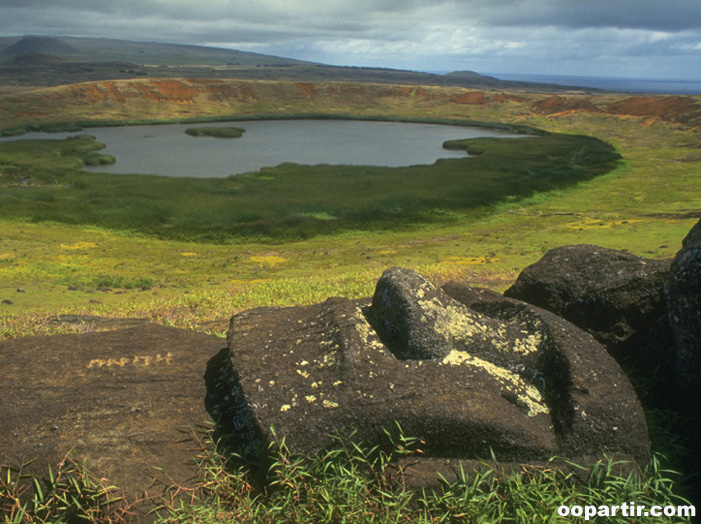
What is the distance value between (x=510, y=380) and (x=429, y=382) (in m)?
1.04

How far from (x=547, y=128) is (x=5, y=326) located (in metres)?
99.0

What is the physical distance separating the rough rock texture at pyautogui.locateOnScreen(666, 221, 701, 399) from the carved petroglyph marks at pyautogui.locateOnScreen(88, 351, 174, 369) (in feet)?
21.2

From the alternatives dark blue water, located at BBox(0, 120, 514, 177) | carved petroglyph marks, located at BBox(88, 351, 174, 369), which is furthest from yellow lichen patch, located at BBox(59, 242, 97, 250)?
dark blue water, located at BBox(0, 120, 514, 177)

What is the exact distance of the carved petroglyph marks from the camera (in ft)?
21.9

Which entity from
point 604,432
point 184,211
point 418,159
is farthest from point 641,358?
point 418,159

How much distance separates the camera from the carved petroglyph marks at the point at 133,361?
668 cm

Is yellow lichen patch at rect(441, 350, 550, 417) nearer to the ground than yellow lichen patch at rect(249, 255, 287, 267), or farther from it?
farther from it

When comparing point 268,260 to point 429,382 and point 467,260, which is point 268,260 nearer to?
point 467,260

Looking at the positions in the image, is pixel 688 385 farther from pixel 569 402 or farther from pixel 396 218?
pixel 396 218

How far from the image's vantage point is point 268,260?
24.9m

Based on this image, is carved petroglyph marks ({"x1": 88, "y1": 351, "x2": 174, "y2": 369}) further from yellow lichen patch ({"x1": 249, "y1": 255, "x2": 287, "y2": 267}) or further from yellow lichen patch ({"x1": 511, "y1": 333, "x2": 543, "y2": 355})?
yellow lichen patch ({"x1": 249, "y1": 255, "x2": 287, "y2": 267})

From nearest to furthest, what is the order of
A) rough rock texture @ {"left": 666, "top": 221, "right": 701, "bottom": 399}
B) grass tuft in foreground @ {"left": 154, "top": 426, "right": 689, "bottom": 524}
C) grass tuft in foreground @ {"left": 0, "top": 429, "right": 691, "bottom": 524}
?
grass tuft in foreground @ {"left": 0, "top": 429, "right": 691, "bottom": 524}
grass tuft in foreground @ {"left": 154, "top": 426, "right": 689, "bottom": 524}
rough rock texture @ {"left": 666, "top": 221, "right": 701, "bottom": 399}

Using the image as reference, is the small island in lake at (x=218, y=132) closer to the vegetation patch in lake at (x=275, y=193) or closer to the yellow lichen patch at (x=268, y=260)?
the vegetation patch in lake at (x=275, y=193)

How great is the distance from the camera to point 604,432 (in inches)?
223
